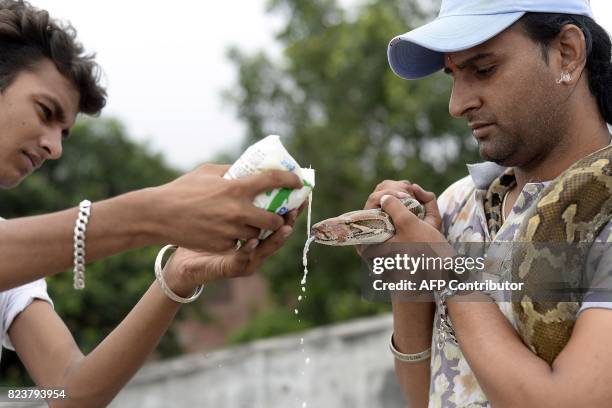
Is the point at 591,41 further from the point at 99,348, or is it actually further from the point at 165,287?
the point at 99,348

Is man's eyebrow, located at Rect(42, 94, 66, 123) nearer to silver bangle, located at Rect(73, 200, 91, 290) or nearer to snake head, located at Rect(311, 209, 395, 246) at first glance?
silver bangle, located at Rect(73, 200, 91, 290)

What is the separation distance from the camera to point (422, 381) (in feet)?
9.99

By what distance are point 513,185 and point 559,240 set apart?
0.49 meters

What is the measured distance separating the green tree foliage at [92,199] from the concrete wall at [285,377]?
458 cm

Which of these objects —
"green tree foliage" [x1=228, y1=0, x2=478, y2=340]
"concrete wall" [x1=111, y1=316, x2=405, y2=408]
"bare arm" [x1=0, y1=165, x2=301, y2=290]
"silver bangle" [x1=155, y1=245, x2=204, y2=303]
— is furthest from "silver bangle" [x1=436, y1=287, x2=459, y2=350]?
"green tree foliage" [x1=228, y1=0, x2=478, y2=340]

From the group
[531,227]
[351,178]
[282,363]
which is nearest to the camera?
[531,227]

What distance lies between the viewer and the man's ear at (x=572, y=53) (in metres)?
2.78

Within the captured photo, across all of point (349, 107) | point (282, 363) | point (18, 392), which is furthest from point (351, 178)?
point (18, 392)

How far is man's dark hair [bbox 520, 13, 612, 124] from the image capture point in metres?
2.74

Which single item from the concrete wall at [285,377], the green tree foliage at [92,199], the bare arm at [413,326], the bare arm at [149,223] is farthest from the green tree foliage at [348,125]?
the bare arm at [149,223]

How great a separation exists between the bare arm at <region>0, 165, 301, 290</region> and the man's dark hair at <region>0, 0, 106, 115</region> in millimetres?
1001

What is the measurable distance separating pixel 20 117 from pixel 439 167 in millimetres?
12791

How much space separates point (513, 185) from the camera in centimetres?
303

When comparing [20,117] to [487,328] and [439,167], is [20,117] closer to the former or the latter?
[487,328]
